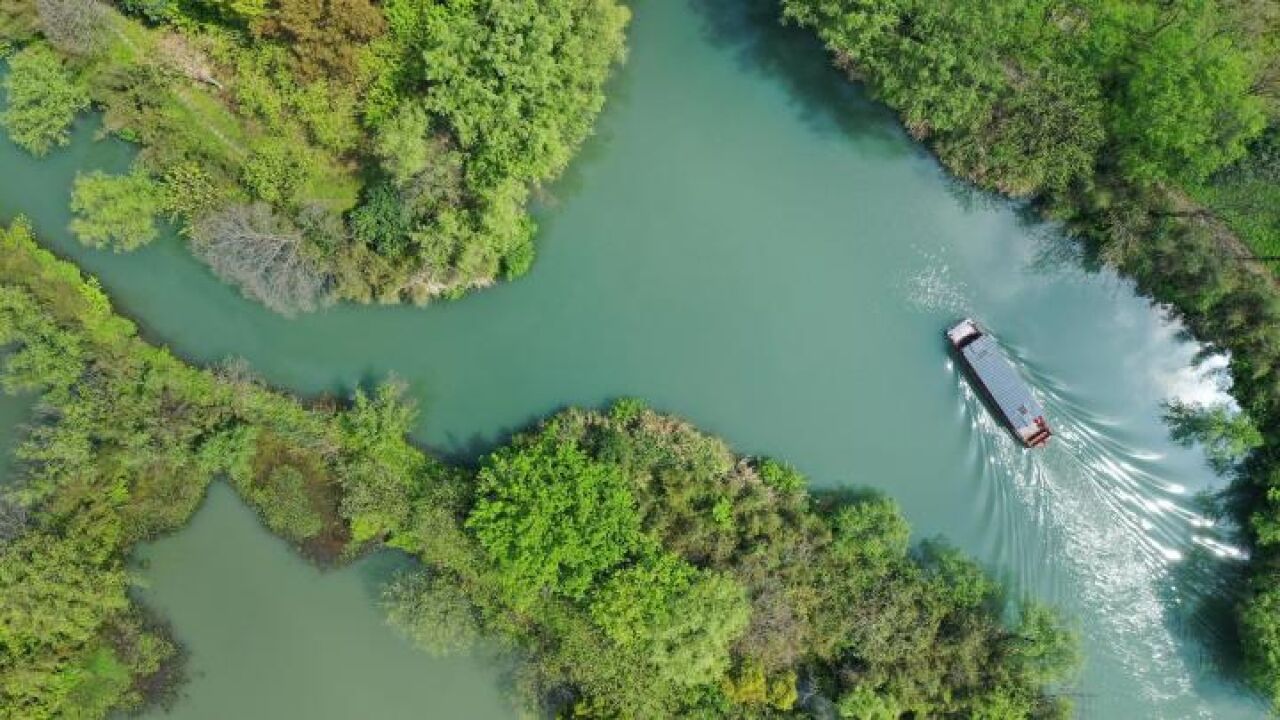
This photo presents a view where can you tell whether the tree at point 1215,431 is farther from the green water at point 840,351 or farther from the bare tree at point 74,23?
the bare tree at point 74,23

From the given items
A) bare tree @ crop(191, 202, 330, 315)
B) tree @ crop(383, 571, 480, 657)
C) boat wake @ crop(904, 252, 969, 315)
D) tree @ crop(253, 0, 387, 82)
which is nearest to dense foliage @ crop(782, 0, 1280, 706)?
boat wake @ crop(904, 252, 969, 315)

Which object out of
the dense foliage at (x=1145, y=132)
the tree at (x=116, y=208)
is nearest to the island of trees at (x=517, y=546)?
the tree at (x=116, y=208)

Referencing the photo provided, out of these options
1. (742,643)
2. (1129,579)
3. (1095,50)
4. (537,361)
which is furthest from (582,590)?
(1095,50)

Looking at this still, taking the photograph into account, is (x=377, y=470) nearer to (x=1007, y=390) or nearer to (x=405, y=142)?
(x=405, y=142)

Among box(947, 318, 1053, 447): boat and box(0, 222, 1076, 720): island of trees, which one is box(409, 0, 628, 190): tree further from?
box(947, 318, 1053, 447): boat

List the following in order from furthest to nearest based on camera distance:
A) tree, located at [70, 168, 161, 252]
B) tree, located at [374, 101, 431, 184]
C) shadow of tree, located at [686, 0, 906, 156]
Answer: shadow of tree, located at [686, 0, 906, 156]
tree, located at [70, 168, 161, 252]
tree, located at [374, 101, 431, 184]

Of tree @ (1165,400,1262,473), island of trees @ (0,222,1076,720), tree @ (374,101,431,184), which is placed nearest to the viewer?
tree @ (374,101,431,184)
